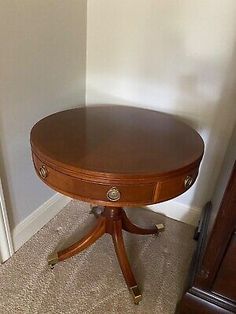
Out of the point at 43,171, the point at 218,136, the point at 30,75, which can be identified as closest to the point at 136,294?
the point at 43,171

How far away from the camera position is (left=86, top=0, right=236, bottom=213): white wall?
1170 millimetres

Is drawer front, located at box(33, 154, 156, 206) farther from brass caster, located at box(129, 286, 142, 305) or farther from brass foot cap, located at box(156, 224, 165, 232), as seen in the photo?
brass foot cap, located at box(156, 224, 165, 232)

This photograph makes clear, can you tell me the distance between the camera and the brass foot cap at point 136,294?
1182mm

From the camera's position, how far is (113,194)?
2.92ft

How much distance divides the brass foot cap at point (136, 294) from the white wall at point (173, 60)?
60 cm

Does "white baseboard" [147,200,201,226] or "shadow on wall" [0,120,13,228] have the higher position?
"shadow on wall" [0,120,13,228]

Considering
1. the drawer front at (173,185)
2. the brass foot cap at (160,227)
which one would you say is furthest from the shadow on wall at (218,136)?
the drawer front at (173,185)

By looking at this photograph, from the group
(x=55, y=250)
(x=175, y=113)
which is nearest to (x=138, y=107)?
(x=175, y=113)

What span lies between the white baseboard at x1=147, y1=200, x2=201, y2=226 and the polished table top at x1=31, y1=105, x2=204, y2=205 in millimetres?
559

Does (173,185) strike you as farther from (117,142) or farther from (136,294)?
(136,294)

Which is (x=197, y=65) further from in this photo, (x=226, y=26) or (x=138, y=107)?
(x=138, y=107)

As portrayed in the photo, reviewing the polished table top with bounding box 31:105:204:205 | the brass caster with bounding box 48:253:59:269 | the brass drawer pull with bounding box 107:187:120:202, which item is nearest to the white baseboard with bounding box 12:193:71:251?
the brass caster with bounding box 48:253:59:269

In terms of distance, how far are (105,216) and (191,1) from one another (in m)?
0.94

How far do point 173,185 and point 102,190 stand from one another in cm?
23
